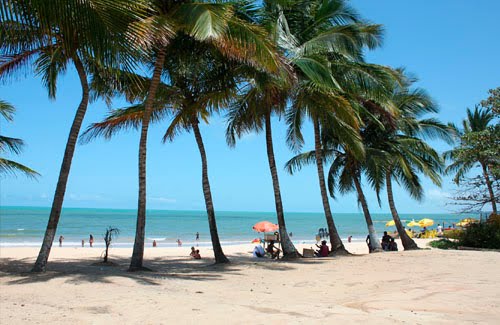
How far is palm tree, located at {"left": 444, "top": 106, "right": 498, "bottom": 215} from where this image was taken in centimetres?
1573

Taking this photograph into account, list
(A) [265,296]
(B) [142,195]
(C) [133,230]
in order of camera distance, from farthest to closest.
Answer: (C) [133,230] < (B) [142,195] < (A) [265,296]

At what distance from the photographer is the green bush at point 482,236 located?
16.6 meters

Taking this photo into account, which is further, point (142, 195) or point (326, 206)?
point (326, 206)

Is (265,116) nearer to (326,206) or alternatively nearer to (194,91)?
(194,91)

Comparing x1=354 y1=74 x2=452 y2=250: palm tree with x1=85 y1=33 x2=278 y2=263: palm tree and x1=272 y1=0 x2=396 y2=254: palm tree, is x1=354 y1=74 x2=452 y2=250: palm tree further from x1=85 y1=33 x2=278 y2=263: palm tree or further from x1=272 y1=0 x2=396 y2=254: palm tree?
x1=85 y1=33 x2=278 y2=263: palm tree

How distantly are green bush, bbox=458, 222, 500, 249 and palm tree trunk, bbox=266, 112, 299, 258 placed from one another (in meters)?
8.04

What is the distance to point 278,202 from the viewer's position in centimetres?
1523

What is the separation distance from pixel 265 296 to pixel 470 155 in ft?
38.5

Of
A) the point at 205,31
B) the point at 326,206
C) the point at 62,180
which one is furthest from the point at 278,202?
the point at 205,31

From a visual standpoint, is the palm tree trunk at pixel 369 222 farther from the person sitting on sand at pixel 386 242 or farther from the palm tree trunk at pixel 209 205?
the palm tree trunk at pixel 209 205

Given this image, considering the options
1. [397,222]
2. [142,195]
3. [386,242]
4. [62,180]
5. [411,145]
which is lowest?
[386,242]


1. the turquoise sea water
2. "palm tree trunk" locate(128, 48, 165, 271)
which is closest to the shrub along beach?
"palm tree trunk" locate(128, 48, 165, 271)

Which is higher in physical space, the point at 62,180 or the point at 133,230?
the point at 62,180

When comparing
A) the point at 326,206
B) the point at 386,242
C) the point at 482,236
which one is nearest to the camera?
the point at 326,206
